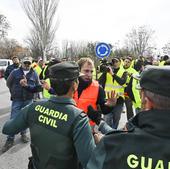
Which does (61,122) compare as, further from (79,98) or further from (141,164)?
(79,98)

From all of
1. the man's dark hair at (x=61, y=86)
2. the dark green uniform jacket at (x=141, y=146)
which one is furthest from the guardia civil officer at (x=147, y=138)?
the man's dark hair at (x=61, y=86)

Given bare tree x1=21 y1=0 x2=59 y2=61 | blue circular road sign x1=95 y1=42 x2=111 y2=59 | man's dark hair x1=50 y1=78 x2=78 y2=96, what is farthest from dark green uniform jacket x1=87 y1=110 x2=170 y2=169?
bare tree x1=21 y1=0 x2=59 y2=61

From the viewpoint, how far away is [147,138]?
1690mm

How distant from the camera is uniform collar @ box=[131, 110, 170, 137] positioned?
1.67 meters

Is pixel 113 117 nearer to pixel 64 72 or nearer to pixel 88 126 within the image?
pixel 64 72

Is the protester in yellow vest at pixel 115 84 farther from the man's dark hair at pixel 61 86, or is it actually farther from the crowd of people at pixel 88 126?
the man's dark hair at pixel 61 86

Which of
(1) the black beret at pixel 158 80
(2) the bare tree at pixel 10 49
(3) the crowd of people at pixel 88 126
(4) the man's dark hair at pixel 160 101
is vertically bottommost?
(2) the bare tree at pixel 10 49

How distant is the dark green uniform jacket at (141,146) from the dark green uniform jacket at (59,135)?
849 mm

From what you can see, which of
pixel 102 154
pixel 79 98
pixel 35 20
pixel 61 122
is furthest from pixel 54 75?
pixel 35 20

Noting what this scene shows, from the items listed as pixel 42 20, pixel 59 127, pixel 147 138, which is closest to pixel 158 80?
pixel 147 138

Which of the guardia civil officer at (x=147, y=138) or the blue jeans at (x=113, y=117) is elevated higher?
the guardia civil officer at (x=147, y=138)

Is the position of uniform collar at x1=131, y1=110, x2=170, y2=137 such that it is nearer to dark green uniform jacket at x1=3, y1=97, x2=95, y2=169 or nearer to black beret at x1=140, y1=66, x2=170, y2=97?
black beret at x1=140, y1=66, x2=170, y2=97

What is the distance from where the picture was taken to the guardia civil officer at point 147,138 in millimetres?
1667

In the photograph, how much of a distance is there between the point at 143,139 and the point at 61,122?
3.63 feet
